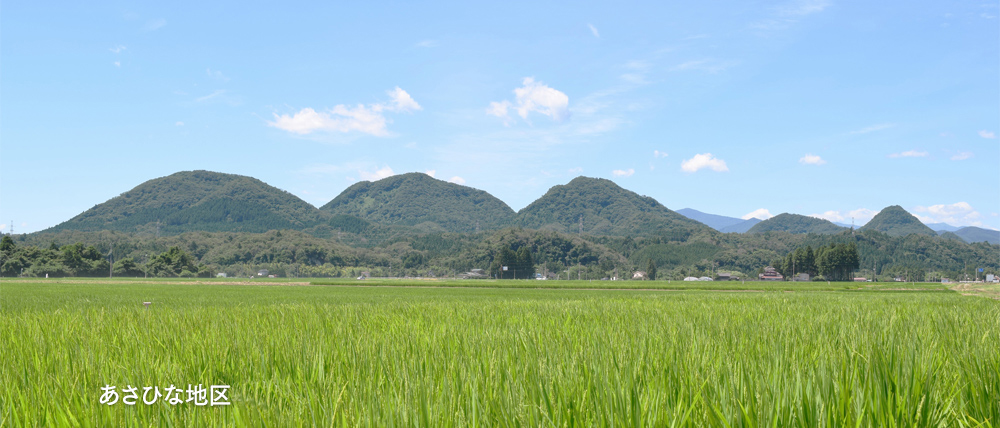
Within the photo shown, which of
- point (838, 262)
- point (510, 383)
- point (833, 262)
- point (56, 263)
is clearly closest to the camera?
point (510, 383)

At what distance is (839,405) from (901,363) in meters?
1.55

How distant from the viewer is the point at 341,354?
150 inches

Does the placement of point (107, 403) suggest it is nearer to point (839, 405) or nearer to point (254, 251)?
point (839, 405)

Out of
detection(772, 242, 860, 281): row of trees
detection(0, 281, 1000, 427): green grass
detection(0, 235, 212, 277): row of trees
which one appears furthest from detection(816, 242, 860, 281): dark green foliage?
detection(0, 235, 212, 277): row of trees

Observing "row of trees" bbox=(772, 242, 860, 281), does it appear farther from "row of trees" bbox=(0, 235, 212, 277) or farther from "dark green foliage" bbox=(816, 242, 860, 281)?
"row of trees" bbox=(0, 235, 212, 277)

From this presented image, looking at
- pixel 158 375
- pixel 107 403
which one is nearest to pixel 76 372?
pixel 158 375

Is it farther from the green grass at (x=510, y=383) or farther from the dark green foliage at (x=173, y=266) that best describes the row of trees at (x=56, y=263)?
the green grass at (x=510, y=383)

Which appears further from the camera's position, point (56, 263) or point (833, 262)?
point (833, 262)

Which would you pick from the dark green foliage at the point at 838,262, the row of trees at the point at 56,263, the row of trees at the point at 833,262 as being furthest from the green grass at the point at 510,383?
the row of trees at the point at 833,262

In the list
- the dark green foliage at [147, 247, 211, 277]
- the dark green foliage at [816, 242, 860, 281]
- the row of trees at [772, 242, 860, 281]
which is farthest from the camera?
the row of trees at [772, 242, 860, 281]

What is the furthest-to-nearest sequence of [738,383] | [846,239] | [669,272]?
[846,239] → [669,272] → [738,383]

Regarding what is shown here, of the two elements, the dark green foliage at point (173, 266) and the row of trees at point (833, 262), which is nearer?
the dark green foliage at point (173, 266)

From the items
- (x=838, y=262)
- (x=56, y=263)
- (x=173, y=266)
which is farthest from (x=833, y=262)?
(x=56, y=263)

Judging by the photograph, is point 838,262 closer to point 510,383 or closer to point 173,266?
point 510,383
